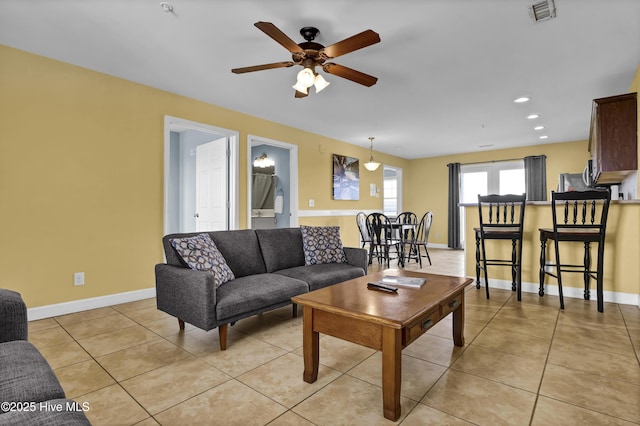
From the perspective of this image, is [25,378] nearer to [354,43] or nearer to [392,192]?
[354,43]

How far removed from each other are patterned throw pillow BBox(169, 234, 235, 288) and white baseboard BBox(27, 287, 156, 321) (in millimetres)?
1551

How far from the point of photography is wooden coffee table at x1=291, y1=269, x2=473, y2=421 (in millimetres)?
1463

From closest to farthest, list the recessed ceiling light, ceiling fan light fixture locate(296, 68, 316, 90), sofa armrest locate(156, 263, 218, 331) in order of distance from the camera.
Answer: sofa armrest locate(156, 263, 218, 331)
the recessed ceiling light
ceiling fan light fixture locate(296, 68, 316, 90)

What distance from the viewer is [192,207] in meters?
5.93

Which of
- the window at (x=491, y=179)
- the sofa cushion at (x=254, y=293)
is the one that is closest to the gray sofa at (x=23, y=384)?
the sofa cushion at (x=254, y=293)

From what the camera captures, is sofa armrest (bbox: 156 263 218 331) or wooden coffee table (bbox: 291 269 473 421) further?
sofa armrest (bbox: 156 263 218 331)

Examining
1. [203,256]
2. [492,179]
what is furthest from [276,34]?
[492,179]

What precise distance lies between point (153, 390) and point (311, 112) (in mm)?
4021

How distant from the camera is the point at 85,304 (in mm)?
3248

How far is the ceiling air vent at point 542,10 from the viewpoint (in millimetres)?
2312

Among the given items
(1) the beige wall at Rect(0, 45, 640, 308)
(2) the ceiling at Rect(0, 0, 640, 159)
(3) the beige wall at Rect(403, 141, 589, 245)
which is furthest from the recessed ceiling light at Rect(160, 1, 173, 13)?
(3) the beige wall at Rect(403, 141, 589, 245)

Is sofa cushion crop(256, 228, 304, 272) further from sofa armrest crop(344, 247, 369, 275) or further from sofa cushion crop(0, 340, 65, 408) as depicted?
sofa cushion crop(0, 340, 65, 408)

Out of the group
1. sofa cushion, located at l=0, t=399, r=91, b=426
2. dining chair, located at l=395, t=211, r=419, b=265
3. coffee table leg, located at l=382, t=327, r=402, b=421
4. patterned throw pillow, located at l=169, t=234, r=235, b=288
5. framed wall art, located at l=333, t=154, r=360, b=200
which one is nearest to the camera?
sofa cushion, located at l=0, t=399, r=91, b=426

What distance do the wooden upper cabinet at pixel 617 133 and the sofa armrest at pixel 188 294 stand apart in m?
4.12
